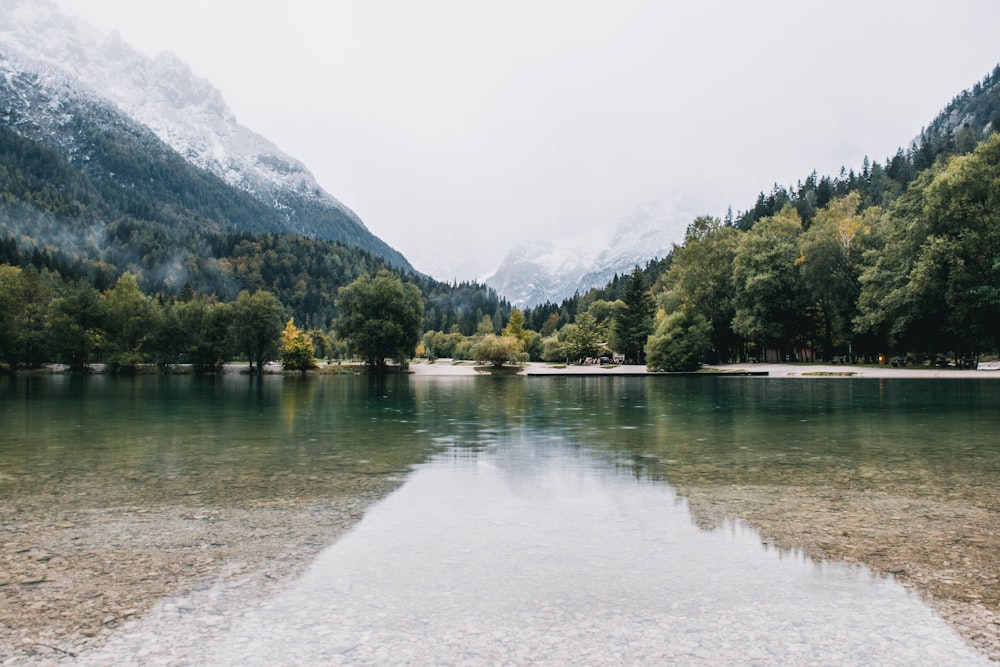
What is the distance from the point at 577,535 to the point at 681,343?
65.2 m

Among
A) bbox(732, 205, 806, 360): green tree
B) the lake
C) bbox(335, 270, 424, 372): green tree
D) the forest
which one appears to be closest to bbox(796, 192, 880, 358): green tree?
the forest

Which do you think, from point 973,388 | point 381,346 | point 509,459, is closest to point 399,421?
point 509,459

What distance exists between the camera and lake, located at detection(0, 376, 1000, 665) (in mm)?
4852

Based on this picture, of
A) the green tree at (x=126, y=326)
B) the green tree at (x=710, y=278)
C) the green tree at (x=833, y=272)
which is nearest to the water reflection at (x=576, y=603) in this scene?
the green tree at (x=833, y=272)

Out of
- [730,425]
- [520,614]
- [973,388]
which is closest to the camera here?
[520,614]

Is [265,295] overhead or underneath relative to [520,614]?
overhead

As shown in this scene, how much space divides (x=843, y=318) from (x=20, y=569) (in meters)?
77.2

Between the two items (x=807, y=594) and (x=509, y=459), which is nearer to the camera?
(x=807, y=594)

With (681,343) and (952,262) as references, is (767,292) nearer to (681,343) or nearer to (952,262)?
(681,343)

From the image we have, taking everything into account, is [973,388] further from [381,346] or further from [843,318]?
[381,346]

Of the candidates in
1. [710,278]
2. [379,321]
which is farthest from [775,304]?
[379,321]

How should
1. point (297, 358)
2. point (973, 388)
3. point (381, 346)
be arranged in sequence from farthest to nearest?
point (297, 358), point (381, 346), point (973, 388)

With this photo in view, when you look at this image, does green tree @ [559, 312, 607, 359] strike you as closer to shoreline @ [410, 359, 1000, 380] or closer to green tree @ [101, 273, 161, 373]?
shoreline @ [410, 359, 1000, 380]

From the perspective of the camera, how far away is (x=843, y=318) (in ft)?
234
